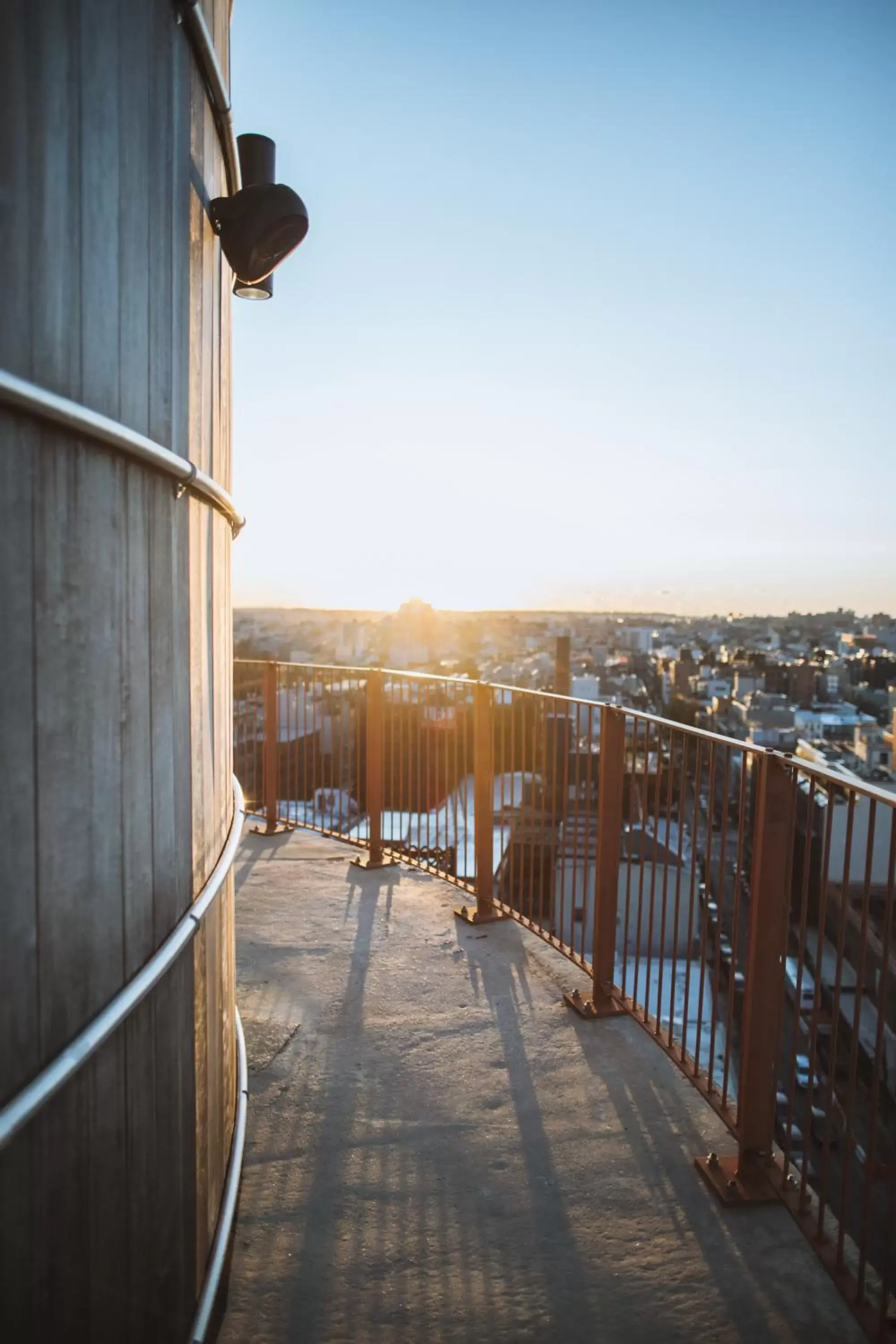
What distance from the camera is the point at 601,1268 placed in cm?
271

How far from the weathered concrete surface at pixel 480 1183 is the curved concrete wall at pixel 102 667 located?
1.62 feet

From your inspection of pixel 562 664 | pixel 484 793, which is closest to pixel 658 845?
pixel 484 793

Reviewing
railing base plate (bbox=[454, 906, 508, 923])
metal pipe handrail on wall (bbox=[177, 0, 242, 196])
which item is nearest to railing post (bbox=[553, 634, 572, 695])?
railing base plate (bbox=[454, 906, 508, 923])

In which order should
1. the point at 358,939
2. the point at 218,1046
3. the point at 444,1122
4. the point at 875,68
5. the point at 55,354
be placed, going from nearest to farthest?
the point at 55,354 → the point at 218,1046 → the point at 444,1122 → the point at 358,939 → the point at 875,68

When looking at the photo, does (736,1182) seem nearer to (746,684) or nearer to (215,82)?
(215,82)

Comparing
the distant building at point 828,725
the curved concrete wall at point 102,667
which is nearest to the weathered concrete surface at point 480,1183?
the curved concrete wall at point 102,667

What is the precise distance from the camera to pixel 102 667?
1.85 metres

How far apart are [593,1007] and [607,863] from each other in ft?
2.66

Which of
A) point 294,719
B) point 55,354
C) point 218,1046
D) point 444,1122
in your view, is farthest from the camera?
point 294,719

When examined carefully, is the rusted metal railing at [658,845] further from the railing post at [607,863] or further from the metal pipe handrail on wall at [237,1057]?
the metal pipe handrail on wall at [237,1057]

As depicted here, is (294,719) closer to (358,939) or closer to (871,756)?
(358,939)

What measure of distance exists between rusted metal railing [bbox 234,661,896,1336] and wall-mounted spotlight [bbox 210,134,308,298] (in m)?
2.56

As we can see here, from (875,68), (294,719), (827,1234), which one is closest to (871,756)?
(875,68)

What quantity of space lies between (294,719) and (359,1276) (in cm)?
609
